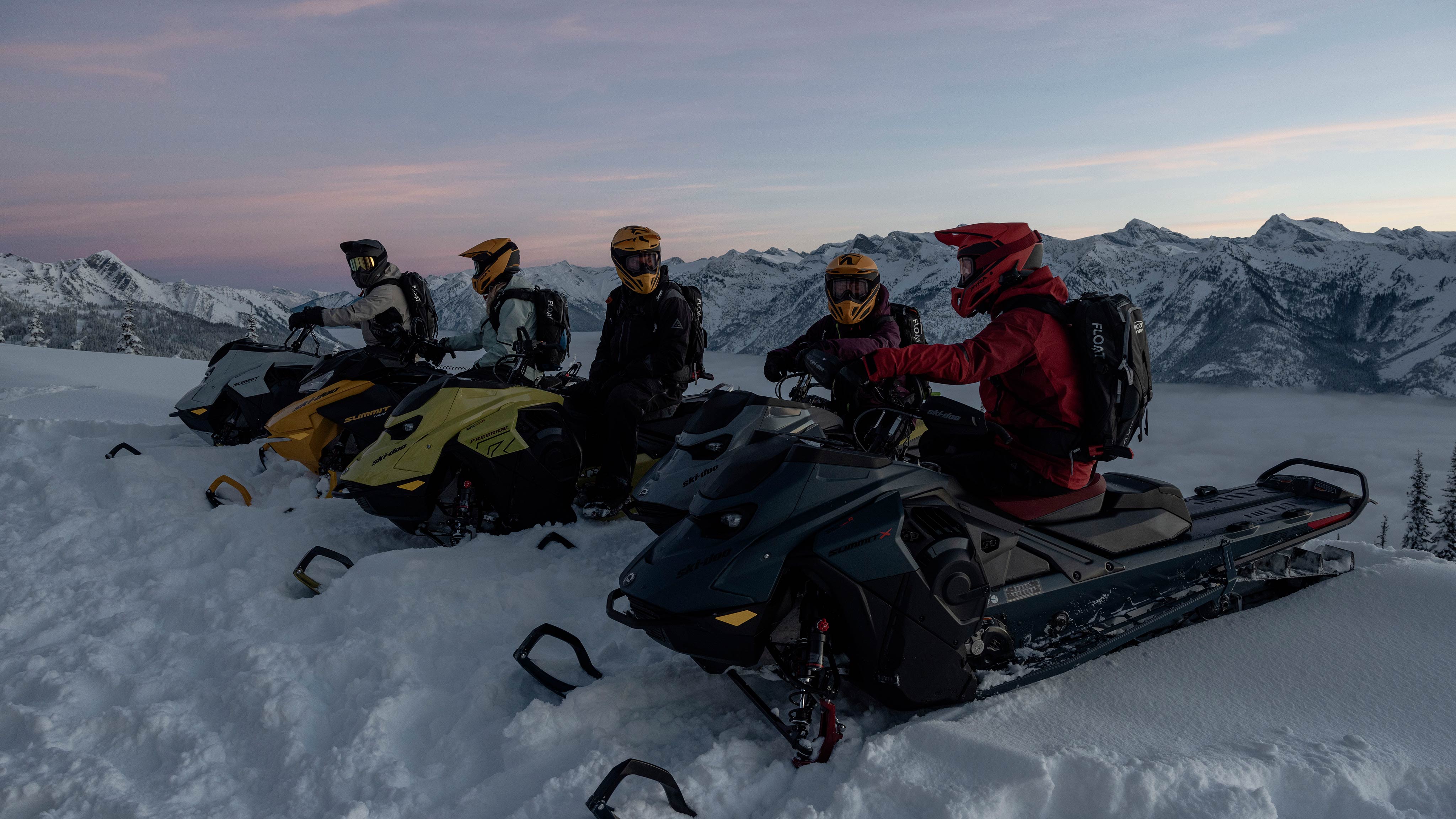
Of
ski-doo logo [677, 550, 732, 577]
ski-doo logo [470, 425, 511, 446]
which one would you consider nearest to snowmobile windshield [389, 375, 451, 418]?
ski-doo logo [470, 425, 511, 446]

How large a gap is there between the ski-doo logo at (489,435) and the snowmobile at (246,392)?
452 cm

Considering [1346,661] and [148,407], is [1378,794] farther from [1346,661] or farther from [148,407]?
[148,407]

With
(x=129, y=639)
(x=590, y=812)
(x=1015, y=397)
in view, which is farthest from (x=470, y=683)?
(x=1015, y=397)

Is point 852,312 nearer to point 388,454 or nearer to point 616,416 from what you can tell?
point 616,416

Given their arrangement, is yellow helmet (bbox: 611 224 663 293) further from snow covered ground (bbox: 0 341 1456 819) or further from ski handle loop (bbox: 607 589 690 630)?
ski handle loop (bbox: 607 589 690 630)

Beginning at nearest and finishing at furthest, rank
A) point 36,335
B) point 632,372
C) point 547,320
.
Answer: point 632,372 → point 547,320 → point 36,335

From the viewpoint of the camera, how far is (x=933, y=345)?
144 inches

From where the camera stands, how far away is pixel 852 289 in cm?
691

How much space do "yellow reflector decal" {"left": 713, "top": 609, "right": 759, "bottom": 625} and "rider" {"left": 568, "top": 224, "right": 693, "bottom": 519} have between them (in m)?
3.35

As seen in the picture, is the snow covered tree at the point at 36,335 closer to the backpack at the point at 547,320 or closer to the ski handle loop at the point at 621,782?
the backpack at the point at 547,320

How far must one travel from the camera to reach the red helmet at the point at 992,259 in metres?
3.88

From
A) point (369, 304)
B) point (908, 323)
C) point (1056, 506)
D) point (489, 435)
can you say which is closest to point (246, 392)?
point (369, 304)

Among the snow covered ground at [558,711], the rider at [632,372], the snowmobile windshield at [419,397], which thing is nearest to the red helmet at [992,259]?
the snow covered ground at [558,711]

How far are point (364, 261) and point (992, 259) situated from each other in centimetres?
768
